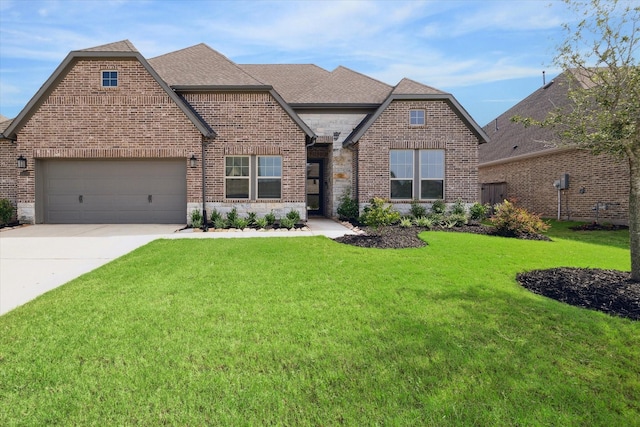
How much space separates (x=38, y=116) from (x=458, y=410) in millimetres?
15762

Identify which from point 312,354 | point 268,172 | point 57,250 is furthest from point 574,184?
point 57,250

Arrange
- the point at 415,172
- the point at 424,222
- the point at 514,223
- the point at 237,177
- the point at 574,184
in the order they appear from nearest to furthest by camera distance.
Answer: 1. the point at 514,223
2. the point at 424,222
3. the point at 237,177
4. the point at 415,172
5. the point at 574,184

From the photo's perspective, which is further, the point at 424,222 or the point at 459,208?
the point at 459,208

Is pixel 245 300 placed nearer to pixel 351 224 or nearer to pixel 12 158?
pixel 351 224

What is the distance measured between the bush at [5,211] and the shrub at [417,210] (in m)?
15.3

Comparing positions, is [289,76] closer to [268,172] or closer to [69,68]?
[268,172]

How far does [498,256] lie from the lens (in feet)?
24.5

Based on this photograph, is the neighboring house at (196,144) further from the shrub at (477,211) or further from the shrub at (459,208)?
the shrub at (477,211)

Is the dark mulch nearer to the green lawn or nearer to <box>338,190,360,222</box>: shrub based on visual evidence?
the green lawn

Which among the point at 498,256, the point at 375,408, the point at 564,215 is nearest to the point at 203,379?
the point at 375,408

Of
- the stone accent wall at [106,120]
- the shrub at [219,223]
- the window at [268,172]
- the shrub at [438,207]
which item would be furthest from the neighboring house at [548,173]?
the stone accent wall at [106,120]

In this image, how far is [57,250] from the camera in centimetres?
809

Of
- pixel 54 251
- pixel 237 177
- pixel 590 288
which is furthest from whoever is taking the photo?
pixel 237 177

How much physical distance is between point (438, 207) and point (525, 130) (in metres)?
10.1
